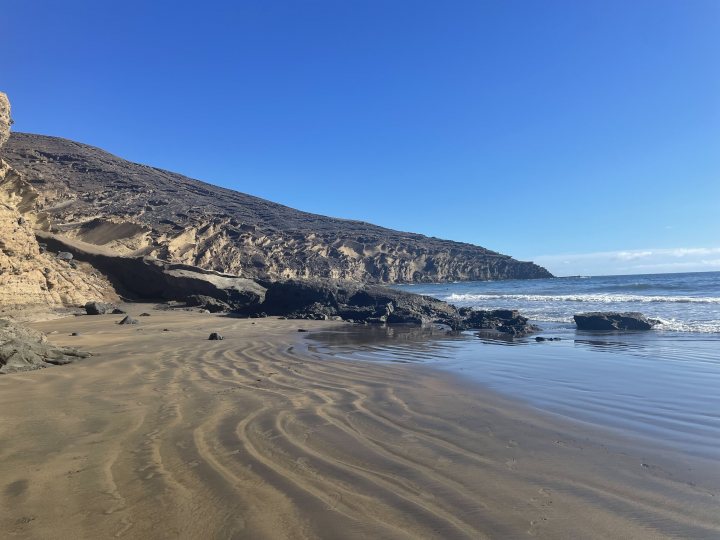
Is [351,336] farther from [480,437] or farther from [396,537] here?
[396,537]

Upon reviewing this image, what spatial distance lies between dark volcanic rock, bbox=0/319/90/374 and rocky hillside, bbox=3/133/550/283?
14.5 metres

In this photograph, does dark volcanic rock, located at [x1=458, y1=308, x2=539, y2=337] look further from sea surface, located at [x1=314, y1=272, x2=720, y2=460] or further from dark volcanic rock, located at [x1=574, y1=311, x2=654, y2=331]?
dark volcanic rock, located at [x1=574, y1=311, x2=654, y2=331]

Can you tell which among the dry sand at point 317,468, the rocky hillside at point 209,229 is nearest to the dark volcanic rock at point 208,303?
the rocky hillside at point 209,229

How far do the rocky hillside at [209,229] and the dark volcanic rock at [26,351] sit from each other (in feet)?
47.5

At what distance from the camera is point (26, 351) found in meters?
7.32

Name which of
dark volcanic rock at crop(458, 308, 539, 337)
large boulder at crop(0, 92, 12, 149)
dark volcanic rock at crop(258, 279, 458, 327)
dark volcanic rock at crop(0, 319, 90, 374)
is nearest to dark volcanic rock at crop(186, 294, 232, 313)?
dark volcanic rock at crop(258, 279, 458, 327)

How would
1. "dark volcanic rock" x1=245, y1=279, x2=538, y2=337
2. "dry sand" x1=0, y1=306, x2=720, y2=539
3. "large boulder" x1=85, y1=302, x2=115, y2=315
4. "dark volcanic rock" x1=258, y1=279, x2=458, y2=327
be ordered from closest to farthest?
1. "dry sand" x1=0, y1=306, x2=720, y2=539
2. "large boulder" x1=85, y1=302, x2=115, y2=315
3. "dark volcanic rock" x1=245, y1=279, x2=538, y2=337
4. "dark volcanic rock" x1=258, y1=279, x2=458, y2=327

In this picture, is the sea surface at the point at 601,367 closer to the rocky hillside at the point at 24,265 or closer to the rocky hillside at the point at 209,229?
the rocky hillside at the point at 24,265

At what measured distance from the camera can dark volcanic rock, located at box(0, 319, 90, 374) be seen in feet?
22.8

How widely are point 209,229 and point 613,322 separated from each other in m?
41.4

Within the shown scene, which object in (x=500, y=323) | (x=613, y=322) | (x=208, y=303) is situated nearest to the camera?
(x=613, y=322)

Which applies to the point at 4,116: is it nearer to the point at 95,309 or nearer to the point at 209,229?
the point at 95,309

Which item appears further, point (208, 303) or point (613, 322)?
point (208, 303)

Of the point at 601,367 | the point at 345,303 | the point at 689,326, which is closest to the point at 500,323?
the point at 689,326
